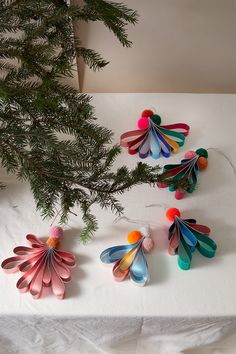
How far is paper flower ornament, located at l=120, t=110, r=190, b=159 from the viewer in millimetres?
995

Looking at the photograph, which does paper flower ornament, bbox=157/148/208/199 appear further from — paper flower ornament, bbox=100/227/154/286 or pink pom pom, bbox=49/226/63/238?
pink pom pom, bbox=49/226/63/238

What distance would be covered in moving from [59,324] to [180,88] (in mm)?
986

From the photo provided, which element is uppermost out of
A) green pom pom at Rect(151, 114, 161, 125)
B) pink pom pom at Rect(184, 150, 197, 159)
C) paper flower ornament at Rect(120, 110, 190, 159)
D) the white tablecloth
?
green pom pom at Rect(151, 114, 161, 125)

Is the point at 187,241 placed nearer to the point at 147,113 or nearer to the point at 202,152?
the point at 202,152

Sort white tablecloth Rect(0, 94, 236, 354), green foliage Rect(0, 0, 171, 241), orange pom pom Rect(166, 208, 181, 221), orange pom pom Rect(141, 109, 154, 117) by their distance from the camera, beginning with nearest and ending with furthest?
green foliage Rect(0, 0, 171, 241) < white tablecloth Rect(0, 94, 236, 354) < orange pom pom Rect(166, 208, 181, 221) < orange pom pom Rect(141, 109, 154, 117)

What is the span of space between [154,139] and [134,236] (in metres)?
0.33

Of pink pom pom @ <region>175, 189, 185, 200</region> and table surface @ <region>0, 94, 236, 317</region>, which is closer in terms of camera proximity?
table surface @ <region>0, 94, 236, 317</region>

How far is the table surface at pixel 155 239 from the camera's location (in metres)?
0.72

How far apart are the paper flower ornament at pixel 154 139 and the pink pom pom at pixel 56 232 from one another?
0.33 metres

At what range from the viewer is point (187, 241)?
0.79 meters

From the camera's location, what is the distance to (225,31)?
120cm

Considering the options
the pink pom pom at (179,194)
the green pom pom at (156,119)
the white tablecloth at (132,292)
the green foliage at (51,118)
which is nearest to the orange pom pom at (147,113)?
the green pom pom at (156,119)

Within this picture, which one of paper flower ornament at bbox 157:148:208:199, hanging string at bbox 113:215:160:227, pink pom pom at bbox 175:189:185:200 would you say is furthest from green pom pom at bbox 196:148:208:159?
hanging string at bbox 113:215:160:227

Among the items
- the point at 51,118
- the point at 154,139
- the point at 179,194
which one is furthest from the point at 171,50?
the point at 51,118
